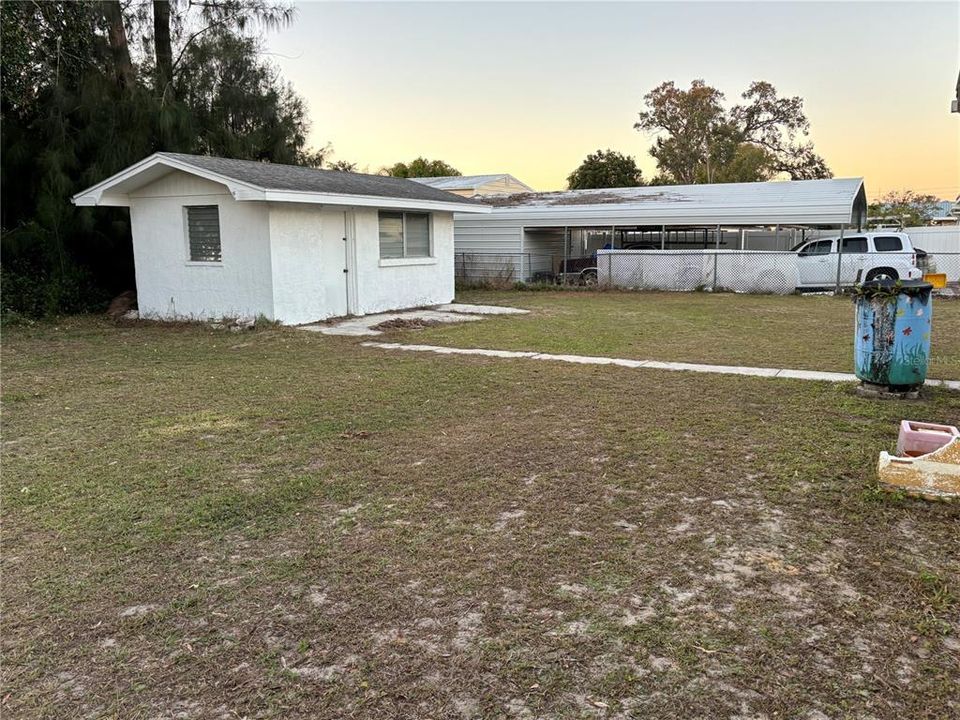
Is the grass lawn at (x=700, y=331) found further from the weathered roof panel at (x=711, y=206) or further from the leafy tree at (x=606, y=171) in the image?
the leafy tree at (x=606, y=171)

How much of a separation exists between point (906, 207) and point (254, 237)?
4124cm

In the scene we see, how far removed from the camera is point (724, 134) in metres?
46.5

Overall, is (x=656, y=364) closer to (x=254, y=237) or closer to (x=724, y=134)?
(x=254, y=237)

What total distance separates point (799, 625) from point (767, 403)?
4.08 meters

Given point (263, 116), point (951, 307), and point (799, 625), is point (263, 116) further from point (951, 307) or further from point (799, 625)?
point (799, 625)

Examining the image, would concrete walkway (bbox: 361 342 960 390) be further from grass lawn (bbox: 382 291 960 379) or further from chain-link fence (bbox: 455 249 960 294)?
chain-link fence (bbox: 455 249 960 294)

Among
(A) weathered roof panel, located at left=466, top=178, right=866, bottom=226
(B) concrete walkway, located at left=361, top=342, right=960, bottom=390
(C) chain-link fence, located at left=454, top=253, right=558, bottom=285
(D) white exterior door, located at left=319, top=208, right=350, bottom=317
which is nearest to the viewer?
(B) concrete walkway, located at left=361, top=342, right=960, bottom=390

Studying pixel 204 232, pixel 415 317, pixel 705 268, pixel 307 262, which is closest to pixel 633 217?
pixel 705 268

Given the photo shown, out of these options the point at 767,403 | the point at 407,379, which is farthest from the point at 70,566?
the point at 767,403

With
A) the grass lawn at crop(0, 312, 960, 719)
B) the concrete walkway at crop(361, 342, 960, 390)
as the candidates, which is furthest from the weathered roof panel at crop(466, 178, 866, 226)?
the grass lawn at crop(0, 312, 960, 719)

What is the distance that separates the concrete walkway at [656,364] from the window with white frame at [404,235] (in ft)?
15.2

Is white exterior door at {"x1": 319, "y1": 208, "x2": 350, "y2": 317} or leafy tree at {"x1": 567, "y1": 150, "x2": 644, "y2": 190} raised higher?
leafy tree at {"x1": 567, "y1": 150, "x2": 644, "y2": 190}

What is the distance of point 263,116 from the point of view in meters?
17.6

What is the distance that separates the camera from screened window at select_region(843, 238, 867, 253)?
61.1 feet
